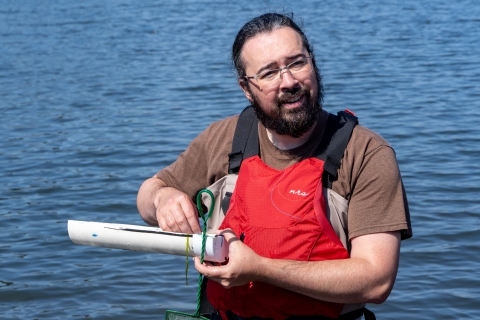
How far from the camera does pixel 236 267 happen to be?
9.23 ft

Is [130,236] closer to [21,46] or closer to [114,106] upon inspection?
[114,106]

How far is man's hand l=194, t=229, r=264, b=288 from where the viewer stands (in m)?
2.82

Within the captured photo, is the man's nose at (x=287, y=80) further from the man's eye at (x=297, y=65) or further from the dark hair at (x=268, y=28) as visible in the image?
the dark hair at (x=268, y=28)

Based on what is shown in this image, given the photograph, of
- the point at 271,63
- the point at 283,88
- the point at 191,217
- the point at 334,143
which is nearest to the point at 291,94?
the point at 283,88

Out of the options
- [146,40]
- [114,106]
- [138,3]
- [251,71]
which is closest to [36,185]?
[114,106]

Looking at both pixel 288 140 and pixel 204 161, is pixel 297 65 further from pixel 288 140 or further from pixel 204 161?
pixel 204 161

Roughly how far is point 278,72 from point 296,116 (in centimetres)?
20

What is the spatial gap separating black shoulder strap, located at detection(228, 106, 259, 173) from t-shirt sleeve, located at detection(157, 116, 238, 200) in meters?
0.04

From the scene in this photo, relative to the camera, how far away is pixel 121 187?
873cm

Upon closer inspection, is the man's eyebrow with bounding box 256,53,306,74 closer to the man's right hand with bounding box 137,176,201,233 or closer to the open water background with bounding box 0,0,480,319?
the man's right hand with bounding box 137,176,201,233

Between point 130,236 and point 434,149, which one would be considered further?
point 434,149

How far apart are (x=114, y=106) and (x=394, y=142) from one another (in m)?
4.86

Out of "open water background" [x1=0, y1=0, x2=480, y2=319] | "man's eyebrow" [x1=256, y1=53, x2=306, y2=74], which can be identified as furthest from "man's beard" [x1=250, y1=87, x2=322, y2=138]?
"open water background" [x1=0, y1=0, x2=480, y2=319]

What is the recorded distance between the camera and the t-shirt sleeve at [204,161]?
342 centimetres
